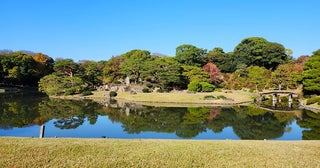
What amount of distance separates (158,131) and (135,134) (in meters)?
2.02

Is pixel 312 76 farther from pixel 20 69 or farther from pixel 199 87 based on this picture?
pixel 20 69

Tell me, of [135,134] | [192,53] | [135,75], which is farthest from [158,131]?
[192,53]

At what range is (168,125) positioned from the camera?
22.0 metres

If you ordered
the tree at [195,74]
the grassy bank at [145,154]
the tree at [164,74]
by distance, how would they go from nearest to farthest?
the grassy bank at [145,154] < the tree at [164,74] < the tree at [195,74]

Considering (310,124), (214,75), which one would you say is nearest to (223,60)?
(214,75)

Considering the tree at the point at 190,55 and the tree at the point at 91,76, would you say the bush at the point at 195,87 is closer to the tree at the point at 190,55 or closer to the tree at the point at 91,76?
the tree at the point at 190,55

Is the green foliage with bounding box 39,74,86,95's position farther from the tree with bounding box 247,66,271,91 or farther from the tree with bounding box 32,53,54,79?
the tree with bounding box 247,66,271,91

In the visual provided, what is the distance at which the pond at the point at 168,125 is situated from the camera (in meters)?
18.0

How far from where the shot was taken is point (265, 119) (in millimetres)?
25094

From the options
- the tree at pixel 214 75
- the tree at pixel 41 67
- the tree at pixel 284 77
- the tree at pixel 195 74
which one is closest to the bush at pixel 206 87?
the tree at pixel 195 74

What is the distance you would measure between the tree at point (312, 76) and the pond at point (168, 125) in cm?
955

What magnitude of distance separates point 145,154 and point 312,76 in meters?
35.1

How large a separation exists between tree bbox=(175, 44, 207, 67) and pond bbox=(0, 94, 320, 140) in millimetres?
30456

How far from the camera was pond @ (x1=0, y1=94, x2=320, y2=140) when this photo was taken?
18.0 m
